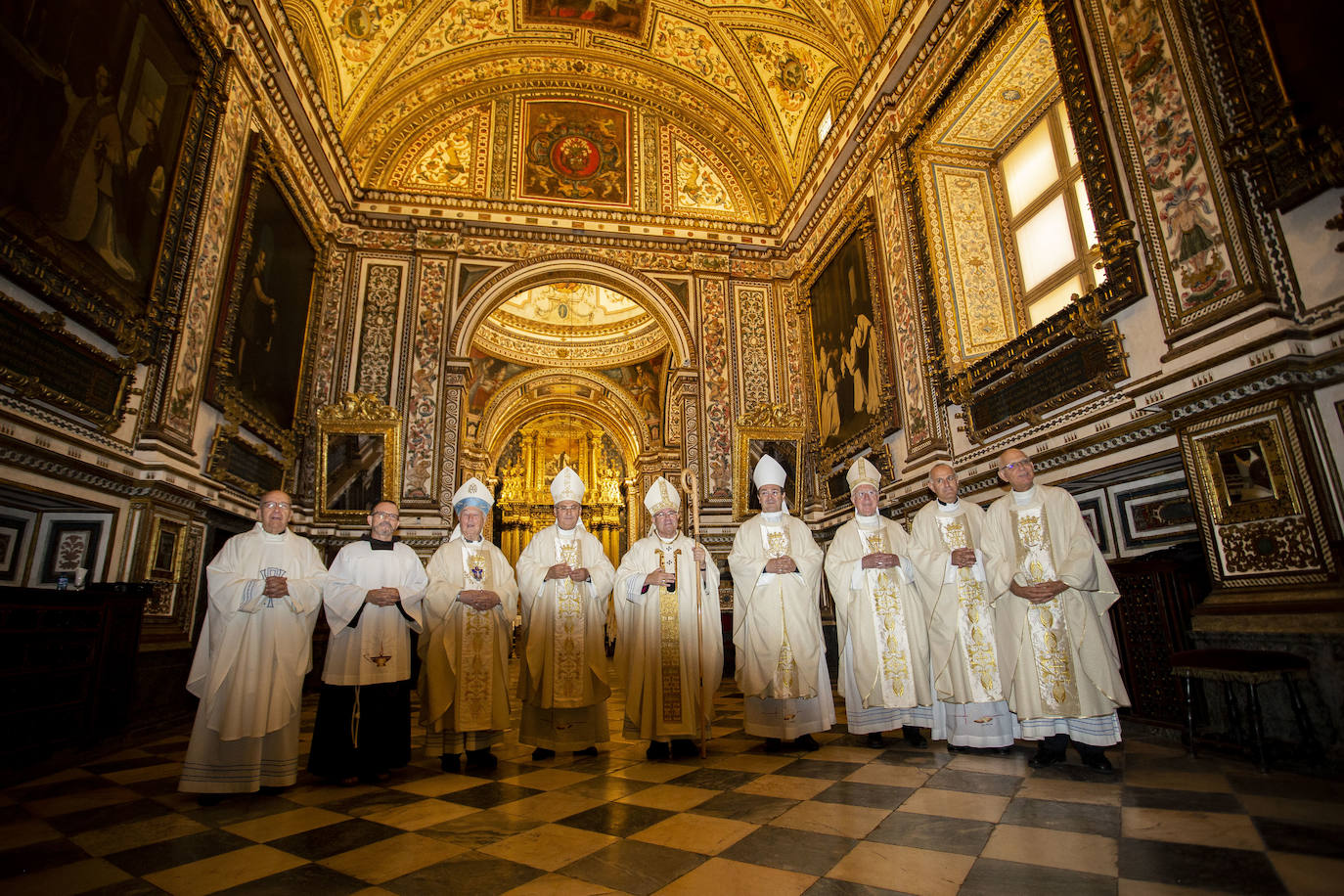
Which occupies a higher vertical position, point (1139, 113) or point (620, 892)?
point (1139, 113)

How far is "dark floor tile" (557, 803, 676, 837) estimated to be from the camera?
272 cm

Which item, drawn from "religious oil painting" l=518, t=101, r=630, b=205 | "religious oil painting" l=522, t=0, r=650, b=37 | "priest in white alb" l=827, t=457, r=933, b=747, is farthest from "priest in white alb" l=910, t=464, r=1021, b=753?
"religious oil painting" l=522, t=0, r=650, b=37

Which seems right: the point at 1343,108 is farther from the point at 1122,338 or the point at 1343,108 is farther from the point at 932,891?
the point at 932,891

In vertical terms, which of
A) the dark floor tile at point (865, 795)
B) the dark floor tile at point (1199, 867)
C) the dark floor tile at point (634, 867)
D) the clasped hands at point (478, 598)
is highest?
the clasped hands at point (478, 598)

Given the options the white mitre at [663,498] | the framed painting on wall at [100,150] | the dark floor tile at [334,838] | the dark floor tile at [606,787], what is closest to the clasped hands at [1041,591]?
the white mitre at [663,498]

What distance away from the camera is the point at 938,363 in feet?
24.6

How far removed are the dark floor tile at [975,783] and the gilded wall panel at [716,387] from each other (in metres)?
7.32

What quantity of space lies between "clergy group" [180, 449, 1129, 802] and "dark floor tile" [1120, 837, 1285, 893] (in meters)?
1.40

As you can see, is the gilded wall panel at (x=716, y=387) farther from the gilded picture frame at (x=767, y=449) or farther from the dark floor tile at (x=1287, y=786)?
the dark floor tile at (x=1287, y=786)

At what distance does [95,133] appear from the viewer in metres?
5.08

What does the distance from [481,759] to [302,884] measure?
7.13ft

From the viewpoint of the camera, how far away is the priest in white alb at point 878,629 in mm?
4621

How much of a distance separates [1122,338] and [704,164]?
30.7 feet

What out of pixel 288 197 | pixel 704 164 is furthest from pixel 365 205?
pixel 704 164
